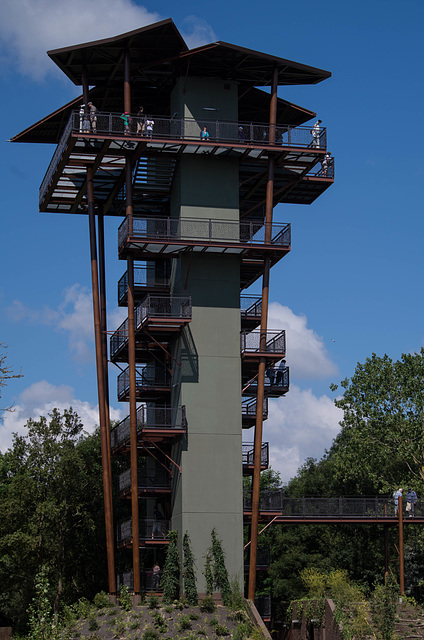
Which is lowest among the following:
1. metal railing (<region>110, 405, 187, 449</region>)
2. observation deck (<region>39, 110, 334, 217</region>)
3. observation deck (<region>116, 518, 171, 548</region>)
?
observation deck (<region>116, 518, 171, 548</region>)

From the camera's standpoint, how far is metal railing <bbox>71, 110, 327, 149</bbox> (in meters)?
51.0

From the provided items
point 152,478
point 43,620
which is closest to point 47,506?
point 152,478

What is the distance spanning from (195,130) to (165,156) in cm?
216

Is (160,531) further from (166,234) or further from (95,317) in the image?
(166,234)

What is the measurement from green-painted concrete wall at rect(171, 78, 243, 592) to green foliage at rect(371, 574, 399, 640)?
669cm

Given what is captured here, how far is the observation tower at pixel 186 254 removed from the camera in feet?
166

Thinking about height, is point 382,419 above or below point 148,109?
below

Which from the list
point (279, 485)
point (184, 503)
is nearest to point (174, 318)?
point (184, 503)

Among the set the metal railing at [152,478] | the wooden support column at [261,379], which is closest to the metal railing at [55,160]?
the wooden support column at [261,379]

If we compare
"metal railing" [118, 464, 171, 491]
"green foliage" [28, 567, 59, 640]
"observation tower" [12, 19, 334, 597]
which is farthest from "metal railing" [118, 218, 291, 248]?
"green foliage" [28, 567, 59, 640]

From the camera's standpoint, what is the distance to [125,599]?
48.6m

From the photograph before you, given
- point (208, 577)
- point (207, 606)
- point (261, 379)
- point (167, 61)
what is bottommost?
point (207, 606)

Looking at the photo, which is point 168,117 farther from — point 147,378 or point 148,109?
point 147,378

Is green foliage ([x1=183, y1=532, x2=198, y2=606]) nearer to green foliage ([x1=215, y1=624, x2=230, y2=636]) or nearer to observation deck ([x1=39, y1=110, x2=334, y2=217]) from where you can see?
green foliage ([x1=215, y1=624, x2=230, y2=636])
